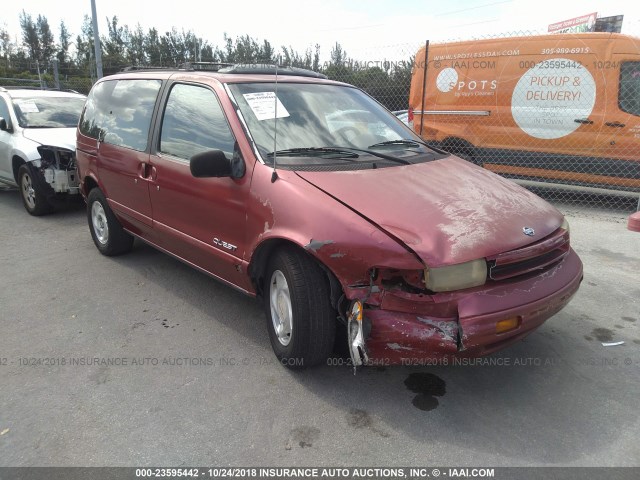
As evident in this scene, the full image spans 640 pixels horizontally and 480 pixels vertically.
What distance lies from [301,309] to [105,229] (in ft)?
10.5

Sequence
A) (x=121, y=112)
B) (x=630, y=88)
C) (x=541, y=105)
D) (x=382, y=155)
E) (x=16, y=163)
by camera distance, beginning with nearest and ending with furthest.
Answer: (x=382, y=155) → (x=121, y=112) → (x=16, y=163) → (x=630, y=88) → (x=541, y=105)

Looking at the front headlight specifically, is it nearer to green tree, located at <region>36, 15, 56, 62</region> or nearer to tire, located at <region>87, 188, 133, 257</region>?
tire, located at <region>87, 188, 133, 257</region>

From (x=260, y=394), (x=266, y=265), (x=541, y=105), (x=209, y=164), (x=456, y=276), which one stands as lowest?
(x=260, y=394)

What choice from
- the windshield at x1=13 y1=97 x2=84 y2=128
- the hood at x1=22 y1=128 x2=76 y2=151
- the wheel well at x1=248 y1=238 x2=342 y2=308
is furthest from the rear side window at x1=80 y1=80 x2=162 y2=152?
the windshield at x1=13 y1=97 x2=84 y2=128

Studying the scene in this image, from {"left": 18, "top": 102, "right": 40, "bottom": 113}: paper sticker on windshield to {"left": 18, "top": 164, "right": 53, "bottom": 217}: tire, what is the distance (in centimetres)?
95

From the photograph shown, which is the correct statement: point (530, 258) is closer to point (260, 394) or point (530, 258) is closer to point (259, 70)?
point (260, 394)

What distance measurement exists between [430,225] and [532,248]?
60 cm

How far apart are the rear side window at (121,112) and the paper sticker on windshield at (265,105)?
113 centimetres

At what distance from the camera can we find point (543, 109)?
24.3 feet

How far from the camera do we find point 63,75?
73.4ft

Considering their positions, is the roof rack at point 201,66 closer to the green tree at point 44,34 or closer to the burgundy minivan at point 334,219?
the burgundy minivan at point 334,219

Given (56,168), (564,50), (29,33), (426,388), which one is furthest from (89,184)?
A: (29,33)

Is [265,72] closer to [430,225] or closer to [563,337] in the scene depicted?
[430,225]

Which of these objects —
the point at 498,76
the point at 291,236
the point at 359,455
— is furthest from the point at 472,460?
the point at 498,76
